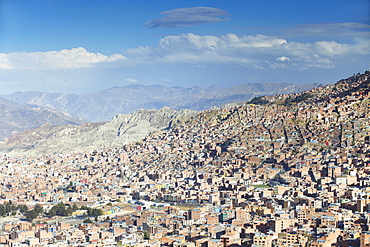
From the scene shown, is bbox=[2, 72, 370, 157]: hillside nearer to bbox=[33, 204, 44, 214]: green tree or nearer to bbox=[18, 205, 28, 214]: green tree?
bbox=[33, 204, 44, 214]: green tree

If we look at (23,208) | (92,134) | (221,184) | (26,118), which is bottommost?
(23,208)

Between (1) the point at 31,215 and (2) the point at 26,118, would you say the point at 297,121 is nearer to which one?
(1) the point at 31,215

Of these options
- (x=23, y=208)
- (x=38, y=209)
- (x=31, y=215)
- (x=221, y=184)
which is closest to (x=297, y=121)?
(x=221, y=184)

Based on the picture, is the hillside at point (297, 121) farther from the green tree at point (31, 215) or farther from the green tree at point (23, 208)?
the green tree at point (31, 215)

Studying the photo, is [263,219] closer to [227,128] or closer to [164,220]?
[164,220]

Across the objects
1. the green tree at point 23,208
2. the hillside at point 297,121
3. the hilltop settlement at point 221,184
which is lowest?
the green tree at point 23,208

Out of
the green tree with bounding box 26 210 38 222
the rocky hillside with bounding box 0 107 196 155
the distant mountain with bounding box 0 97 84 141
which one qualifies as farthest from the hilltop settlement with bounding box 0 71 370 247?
the distant mountain with bounding box 0 97 84 141

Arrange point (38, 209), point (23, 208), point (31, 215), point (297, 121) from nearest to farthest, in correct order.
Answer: point (31, 215) < point (38, 209) < point (23, 208) < point (297, 121)

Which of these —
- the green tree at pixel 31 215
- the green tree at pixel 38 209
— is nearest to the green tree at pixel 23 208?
the green tree at pixel 38 209

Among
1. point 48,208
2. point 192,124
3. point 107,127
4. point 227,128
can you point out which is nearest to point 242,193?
point 48,208
